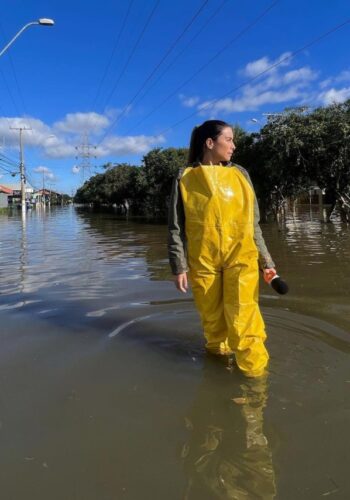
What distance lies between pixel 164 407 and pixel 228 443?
0.58 metres

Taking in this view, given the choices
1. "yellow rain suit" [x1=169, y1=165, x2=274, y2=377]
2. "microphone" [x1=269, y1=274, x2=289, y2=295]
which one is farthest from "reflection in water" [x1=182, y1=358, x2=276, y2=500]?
"microphone" [x1=269, y1=274, x2=289, y2=295]

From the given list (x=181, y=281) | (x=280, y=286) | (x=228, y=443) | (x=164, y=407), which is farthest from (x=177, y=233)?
(x=228, y=443)

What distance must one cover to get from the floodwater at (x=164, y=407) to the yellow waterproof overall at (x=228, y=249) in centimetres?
35

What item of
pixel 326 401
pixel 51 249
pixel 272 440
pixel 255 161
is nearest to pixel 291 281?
pixel 326 401

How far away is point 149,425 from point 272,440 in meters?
0.71

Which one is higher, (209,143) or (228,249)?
(209,143)

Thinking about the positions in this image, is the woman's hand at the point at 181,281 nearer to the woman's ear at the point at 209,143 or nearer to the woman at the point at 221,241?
the woman at the point at 221,241

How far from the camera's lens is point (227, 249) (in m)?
3.34

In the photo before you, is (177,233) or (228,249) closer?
(228,249)

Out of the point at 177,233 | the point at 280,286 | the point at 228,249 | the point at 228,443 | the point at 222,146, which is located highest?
the point at 222,146

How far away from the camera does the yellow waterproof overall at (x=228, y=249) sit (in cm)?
333

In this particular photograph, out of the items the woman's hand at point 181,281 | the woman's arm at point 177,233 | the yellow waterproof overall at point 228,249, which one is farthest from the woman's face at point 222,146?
the woman's hand at point 181,281

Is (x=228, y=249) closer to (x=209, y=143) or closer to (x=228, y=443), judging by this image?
(x=209, y=143)

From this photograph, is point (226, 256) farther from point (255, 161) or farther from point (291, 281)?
point (255, 161)
